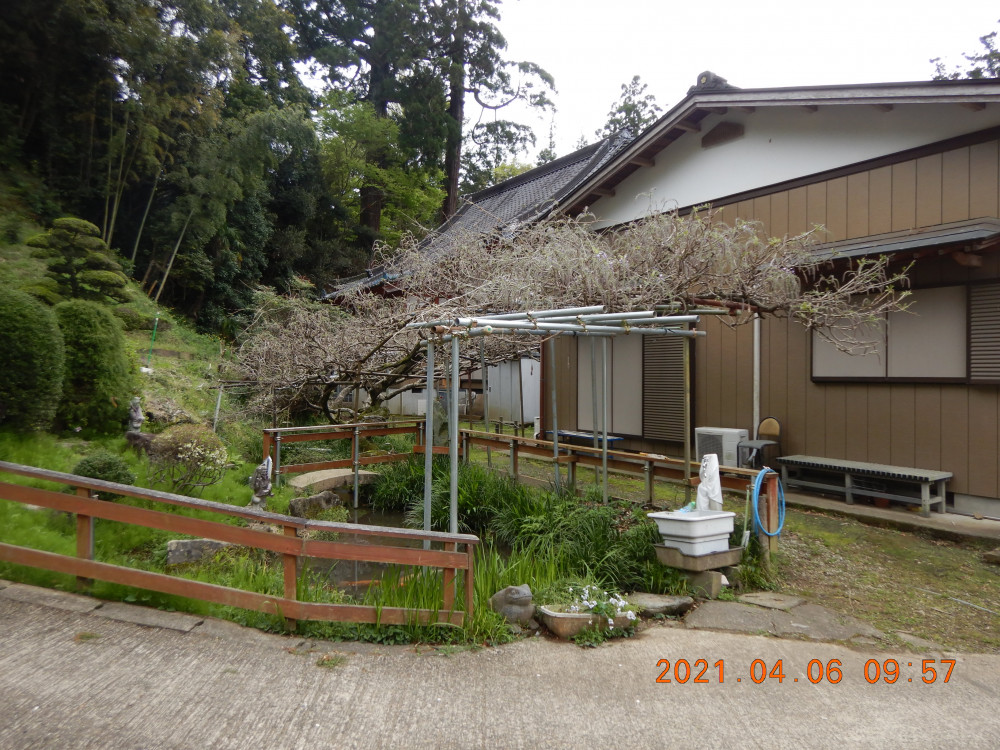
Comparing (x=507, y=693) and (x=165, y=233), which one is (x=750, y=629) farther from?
(x=165, y=233)

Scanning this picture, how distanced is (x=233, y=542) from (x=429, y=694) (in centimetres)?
148

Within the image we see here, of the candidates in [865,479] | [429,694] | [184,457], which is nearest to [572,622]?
[429,694]

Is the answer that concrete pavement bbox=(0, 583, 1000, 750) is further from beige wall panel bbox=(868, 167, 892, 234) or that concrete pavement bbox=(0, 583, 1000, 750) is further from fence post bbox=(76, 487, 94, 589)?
beige wall panel bbox=(868, 167, 892, 234)

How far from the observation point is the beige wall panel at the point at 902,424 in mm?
7141

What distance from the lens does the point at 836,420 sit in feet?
25.8

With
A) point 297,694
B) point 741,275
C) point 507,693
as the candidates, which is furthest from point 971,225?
point 297,694

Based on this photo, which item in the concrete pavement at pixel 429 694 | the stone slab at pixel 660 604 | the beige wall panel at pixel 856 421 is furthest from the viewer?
the beige wall panel at pixel 856 421

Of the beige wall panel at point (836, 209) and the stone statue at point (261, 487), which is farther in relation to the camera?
the beige wall panel at point (836, 209)

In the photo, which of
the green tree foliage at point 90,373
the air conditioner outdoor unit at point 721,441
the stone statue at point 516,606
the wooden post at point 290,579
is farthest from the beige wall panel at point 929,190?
the green tree foliage at point 90,373

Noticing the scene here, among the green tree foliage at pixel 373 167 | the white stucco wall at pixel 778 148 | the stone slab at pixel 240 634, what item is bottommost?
A: the stone slab at pixel 240 634

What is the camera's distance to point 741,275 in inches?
263

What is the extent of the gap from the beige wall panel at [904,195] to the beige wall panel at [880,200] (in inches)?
2.2

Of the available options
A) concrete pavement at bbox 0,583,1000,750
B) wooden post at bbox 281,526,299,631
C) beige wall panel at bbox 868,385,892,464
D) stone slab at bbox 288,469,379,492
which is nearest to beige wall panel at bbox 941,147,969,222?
beige wall panel at bbox 868,385,892,464
